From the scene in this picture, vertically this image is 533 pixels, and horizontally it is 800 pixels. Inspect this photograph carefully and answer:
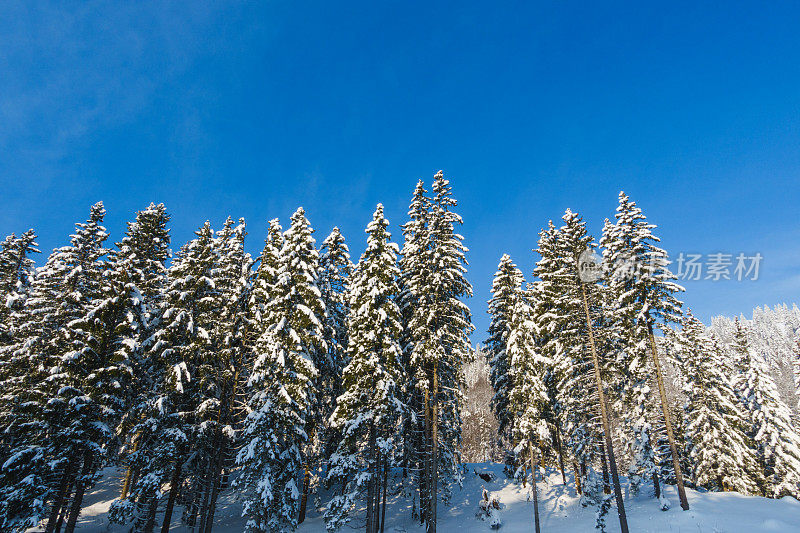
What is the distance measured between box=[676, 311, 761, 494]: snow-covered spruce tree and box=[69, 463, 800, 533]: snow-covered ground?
5665 millimetres

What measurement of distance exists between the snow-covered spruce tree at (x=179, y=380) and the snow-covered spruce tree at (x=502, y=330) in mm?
21625

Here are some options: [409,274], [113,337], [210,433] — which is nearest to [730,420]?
[409,274]

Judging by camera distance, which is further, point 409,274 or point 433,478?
point 409,274

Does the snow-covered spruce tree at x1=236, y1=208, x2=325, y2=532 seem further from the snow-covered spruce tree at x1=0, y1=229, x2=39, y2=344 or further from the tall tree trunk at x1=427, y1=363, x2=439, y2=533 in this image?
the snow-covered spruce tree at x1=0, y1=229, x2=39, y2=344

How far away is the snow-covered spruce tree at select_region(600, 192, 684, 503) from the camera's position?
1009 inches

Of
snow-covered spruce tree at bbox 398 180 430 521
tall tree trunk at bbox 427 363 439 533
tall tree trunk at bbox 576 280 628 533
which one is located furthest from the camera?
snow-covered spruce tree at bbox 398 180 430 521

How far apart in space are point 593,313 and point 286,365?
64.3 ft

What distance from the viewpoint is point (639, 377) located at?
26.0m

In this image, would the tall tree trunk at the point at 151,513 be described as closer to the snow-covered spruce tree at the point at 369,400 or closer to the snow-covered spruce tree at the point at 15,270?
the snow-covered spruce tree at the point at 369,400

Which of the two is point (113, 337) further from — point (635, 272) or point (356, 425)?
point (635, 272)

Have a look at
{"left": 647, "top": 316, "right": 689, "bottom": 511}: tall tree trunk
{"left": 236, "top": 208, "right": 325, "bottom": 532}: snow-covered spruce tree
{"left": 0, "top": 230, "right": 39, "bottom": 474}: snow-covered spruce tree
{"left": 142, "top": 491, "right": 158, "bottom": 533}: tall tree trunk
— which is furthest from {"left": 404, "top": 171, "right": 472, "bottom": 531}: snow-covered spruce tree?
{"left": 0, "top": 230, "right": 39, "bottom": 474}: snow-covered spruce tree

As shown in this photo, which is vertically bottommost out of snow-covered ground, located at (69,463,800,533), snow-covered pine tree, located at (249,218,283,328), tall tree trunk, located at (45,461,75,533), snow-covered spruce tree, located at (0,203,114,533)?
snow-covered ground, located at (69,463,800,533)

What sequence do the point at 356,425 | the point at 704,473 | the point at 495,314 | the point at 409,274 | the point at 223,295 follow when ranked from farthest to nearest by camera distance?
the point at 495,314 → the point at 704,473 → the point at 409,274 → the point at 223,295 → the point at 356,425

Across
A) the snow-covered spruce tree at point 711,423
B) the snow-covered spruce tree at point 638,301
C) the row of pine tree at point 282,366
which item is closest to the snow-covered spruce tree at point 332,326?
the row of pine tree at point 282,366
